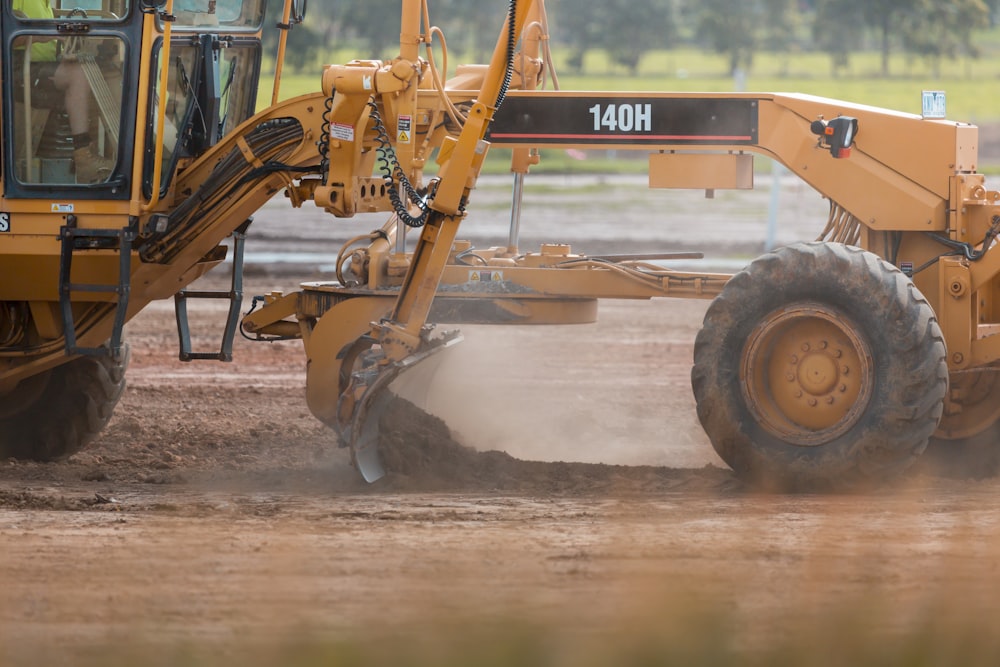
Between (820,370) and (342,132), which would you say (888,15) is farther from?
(820,370)

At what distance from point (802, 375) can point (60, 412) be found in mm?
4602

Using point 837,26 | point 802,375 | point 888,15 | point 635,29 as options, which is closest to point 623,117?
point 802,375

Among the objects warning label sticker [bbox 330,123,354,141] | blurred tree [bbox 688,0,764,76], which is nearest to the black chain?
warning label sticker [bbox 330,123,354,141]

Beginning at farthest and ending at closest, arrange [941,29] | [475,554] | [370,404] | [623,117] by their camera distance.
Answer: [941,29], [623,117], [370,404], [475,554]

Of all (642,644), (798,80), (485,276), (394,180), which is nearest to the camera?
(642,644)

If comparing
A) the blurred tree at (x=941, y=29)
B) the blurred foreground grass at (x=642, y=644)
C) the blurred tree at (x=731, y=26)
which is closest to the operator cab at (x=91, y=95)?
the blurred foreground grass at (x=642, y=644)

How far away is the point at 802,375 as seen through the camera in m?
7.39

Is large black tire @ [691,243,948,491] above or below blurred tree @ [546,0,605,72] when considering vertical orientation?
below

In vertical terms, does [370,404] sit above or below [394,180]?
below

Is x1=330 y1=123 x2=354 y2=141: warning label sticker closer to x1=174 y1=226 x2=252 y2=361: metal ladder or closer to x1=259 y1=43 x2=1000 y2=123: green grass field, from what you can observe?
x1=174 y1=226 x2=252 y2=361: metal ladder

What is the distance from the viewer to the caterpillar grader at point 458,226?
7.30 meters

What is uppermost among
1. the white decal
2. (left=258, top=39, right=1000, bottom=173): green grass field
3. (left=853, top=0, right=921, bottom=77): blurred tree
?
(left=853, top=0, right=921, bottom=77): blurred tree

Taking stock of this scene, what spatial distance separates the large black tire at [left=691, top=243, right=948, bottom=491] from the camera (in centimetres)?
704

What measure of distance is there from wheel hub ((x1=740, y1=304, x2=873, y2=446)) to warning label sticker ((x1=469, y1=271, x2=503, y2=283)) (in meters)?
1.59
